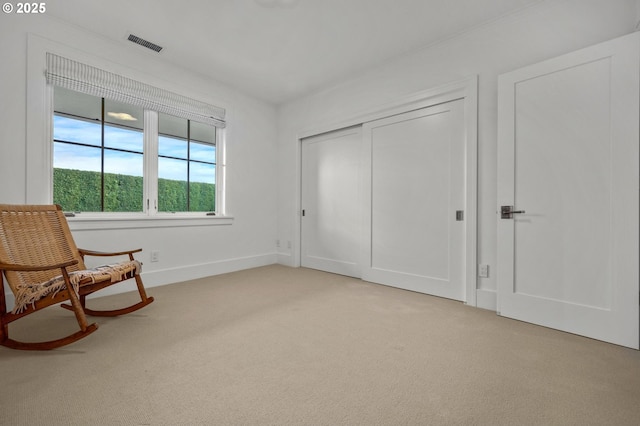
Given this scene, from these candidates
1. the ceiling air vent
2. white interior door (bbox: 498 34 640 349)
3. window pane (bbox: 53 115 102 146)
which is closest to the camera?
white interior door (bbox: 498 34 640 349)

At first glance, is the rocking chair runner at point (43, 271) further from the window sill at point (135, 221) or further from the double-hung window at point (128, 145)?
the double-hung window at point (128, 145)

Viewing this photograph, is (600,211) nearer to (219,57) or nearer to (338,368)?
(338,368)

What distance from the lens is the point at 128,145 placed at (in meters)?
3.05

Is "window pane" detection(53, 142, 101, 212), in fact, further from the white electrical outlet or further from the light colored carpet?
the white electrical outlet

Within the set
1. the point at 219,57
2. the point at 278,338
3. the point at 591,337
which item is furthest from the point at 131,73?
the point at 591,337

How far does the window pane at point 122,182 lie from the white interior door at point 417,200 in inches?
103

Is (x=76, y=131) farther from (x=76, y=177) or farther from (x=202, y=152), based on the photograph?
(x=202, y=152)

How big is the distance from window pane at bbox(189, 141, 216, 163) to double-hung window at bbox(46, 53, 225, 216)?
1 cm

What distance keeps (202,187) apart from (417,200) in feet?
8.88

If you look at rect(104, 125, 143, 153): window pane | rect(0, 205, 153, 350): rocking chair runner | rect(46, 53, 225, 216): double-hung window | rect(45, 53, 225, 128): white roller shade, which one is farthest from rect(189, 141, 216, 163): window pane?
rect(0, 205, 153, 350): rocking chair runner

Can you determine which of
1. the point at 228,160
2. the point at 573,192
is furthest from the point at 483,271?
the point at 228,160

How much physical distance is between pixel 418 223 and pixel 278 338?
1892 millimetres

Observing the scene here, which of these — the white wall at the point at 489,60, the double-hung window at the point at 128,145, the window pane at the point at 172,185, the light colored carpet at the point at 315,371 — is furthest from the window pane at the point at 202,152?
the light colored carpet at the point at 315,371

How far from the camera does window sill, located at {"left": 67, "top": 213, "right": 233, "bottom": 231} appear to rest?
2.65 metres
